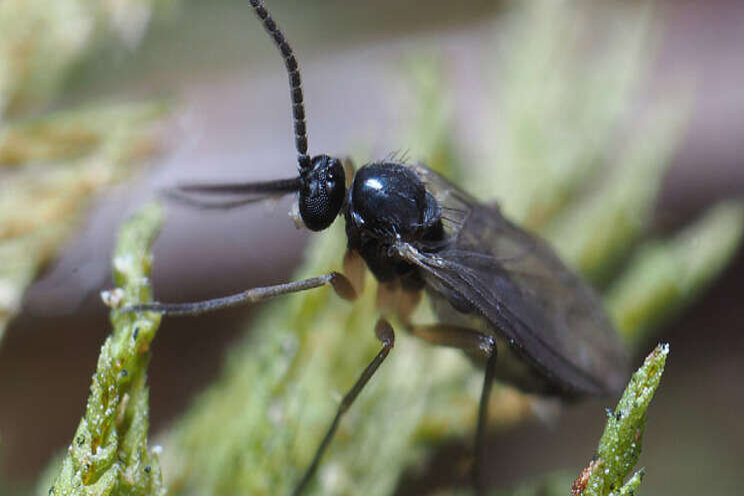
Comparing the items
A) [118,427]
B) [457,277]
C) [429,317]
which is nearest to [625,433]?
[457,277]

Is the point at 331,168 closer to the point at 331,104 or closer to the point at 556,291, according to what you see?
the point at 556,291

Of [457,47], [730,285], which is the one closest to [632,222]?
[730,285]

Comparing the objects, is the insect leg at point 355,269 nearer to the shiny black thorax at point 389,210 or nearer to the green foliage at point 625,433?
the shiny black thorax at point 389,210

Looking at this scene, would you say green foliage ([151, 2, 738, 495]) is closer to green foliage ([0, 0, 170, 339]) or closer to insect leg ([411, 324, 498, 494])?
insect leg ([411, 324, 498, 494])

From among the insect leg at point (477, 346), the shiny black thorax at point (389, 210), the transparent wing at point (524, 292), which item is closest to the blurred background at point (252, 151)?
the insect leg at point (477, 346)

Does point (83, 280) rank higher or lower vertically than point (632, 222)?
lower

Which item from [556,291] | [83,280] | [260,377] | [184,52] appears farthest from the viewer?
[184,52]

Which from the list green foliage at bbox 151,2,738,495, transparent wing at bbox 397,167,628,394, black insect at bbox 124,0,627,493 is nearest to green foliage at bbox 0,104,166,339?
black insect at bbox 124,0,627,493
